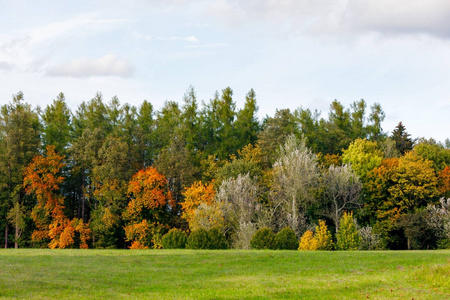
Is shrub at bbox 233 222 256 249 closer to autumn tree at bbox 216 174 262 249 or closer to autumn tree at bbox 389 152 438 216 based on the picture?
autumn tree at bbox 216 174 262 249

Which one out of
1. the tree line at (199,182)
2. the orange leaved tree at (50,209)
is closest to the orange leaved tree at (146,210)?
the tree line at (199,182)

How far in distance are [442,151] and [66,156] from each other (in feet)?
141

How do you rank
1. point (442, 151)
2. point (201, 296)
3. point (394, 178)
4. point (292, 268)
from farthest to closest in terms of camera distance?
point (442, 151) → point (394, 178) → point (292, 268) → point (201, 296)

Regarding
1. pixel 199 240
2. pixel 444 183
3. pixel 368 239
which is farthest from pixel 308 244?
pixel 444 183

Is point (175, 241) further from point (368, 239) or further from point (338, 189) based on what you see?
point (338, 189)

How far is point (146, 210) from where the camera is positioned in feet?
165

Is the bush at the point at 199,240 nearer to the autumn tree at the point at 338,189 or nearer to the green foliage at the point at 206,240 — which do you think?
the green foliage at the point at 206,240

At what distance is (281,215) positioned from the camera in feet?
147

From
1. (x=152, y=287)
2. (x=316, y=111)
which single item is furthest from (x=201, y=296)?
(x=316, y=111)

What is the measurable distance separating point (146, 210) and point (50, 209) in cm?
982

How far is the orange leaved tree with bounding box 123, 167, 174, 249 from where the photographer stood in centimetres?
4878

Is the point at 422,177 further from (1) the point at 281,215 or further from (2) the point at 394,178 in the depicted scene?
(1) the point at 281,215

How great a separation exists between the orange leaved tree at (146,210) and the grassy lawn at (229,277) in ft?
85.9

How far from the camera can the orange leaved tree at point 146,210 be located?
48.8 meters
